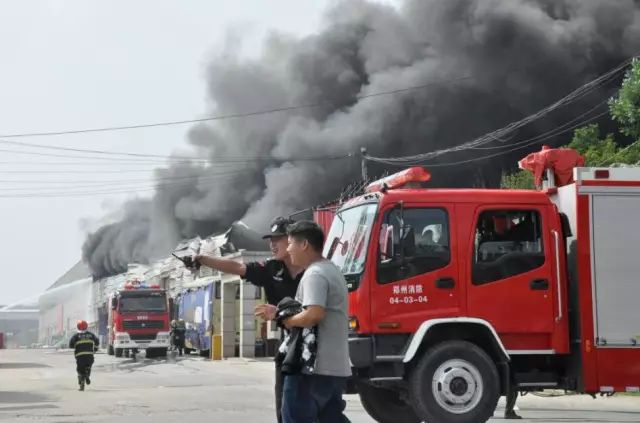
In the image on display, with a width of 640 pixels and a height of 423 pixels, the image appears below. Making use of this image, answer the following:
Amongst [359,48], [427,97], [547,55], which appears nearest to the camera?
[547,55]

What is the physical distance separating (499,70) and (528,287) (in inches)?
1470

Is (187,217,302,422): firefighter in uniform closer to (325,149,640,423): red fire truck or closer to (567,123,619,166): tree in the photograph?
(325,149,640,423): red fire truck

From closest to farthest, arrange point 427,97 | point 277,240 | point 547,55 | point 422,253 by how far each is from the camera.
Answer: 1. point 277,240
2. point 422,253
3. point 547,55
4. point 427,97

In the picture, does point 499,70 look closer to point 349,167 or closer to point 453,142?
point 453,142

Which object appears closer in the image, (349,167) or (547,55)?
(547,55)

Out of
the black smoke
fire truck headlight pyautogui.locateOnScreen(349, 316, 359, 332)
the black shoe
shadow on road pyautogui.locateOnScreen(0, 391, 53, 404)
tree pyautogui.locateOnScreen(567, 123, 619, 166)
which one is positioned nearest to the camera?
fire truck headlight pyautogui.locateOnScreen(349, 316, 359, 332)

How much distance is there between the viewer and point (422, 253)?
8258 mm

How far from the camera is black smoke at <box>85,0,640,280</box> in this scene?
43.2 meters

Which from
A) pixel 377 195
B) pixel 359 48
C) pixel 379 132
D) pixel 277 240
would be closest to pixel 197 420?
pixel 377 195

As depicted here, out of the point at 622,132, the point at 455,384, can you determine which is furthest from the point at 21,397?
the point at 622,132

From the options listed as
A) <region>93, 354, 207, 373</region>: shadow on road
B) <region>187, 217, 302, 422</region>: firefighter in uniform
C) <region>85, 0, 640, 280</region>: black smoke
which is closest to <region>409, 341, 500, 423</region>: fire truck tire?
<region>187, 217, 302, 422</region>: firefighter in uniform

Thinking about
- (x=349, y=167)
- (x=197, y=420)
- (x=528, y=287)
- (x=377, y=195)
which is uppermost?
(x=349, y=167)

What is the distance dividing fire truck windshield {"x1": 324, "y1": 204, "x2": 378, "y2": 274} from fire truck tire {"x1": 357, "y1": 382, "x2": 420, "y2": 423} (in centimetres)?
139

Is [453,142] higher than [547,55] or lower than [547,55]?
lower
